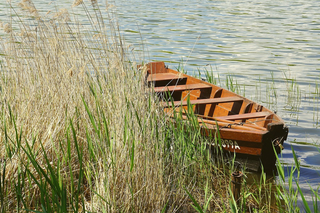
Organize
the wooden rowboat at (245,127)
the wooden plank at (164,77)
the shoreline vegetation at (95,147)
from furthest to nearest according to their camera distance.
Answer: the wooden plank at (164,77)
the wooden rowboat at (245,127)
the shoreline vegetation at (95,147)

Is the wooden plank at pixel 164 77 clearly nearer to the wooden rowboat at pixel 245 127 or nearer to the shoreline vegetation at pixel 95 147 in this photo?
the wooden rowboat at pixel 245 127

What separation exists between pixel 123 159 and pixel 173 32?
12.0 meters

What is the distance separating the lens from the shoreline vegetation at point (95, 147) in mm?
2934

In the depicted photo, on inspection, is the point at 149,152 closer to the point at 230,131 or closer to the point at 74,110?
the point at 74,110

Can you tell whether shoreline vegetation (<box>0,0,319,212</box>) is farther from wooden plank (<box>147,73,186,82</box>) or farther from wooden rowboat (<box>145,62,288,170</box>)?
wooden plank (<box>147,73,186,82</box>)

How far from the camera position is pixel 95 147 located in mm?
3346

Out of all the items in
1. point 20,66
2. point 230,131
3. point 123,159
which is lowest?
point 230,131

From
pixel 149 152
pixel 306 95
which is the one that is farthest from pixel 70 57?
pixel 306 95

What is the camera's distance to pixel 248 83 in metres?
8.60

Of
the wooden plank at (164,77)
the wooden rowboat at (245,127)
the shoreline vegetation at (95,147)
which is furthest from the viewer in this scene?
the wooden plank at (164,77)

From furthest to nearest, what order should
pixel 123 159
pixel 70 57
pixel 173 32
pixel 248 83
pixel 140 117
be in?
pixel 173 32
pixel 248 83
pixel 70 57
pixel 140 117
pixel 123 159

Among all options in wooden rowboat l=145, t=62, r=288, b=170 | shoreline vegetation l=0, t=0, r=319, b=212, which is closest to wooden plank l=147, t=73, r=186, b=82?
wooden rowboat l=145, t=62, r=288, b=170

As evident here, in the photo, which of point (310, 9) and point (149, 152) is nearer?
point (149, 152)

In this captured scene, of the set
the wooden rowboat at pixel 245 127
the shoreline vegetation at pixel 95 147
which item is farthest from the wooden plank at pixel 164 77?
A: the shoreline vegetation at pixel 95 147
